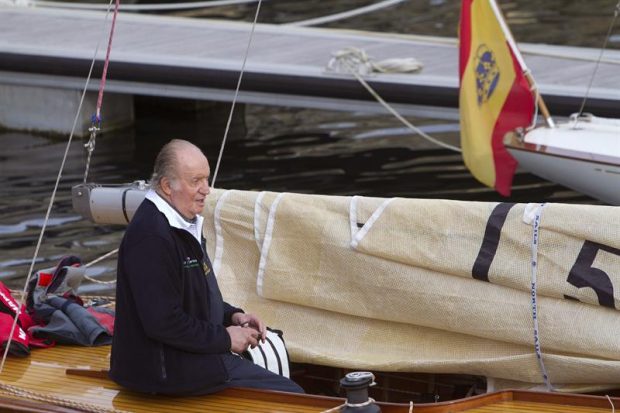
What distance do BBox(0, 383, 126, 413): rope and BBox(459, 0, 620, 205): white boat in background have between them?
4969mm

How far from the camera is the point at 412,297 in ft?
16.1

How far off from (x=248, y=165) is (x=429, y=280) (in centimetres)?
677

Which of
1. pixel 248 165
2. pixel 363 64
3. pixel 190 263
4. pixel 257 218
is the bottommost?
pixel 190 263

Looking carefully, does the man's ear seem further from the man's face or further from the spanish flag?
the spanish flag

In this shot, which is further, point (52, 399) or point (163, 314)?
point (52, 399)

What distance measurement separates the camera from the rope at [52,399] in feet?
14.6

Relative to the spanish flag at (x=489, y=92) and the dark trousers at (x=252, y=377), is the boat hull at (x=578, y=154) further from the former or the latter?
the dark trousers at (x=252, y=377)

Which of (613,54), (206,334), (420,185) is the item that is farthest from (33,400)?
(613,54)

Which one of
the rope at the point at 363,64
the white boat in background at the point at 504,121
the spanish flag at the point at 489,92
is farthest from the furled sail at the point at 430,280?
the rope at the point at 363,64

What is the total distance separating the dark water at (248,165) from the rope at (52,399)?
3.58m

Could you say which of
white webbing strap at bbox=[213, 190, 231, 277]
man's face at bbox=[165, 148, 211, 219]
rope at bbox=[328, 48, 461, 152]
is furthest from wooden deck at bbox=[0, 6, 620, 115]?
man's face at bbox=[165, 148, 211, 219]

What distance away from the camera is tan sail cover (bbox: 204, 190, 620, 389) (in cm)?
459

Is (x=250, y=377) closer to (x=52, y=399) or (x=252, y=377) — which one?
(x=252, y=377)

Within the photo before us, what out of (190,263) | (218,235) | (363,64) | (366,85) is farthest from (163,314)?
(363,64)
